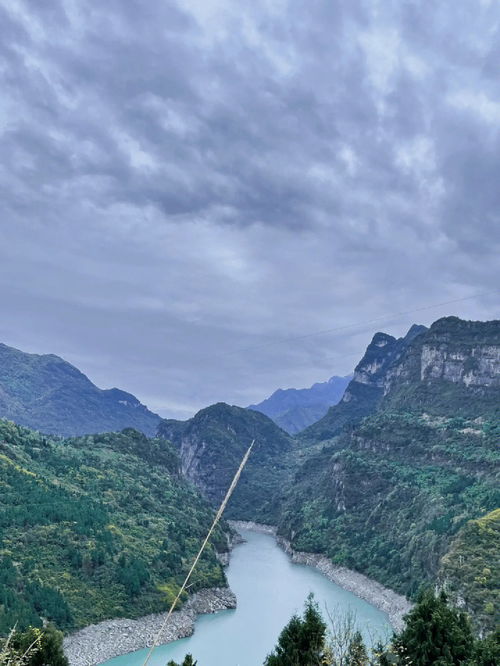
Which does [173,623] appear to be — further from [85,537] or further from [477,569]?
[477,569]

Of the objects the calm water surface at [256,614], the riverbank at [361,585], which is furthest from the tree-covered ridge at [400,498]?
the calm water surface at [256,614]

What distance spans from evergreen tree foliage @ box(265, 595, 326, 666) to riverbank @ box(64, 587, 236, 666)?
2317cm

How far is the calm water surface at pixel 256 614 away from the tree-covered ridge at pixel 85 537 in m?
4.09

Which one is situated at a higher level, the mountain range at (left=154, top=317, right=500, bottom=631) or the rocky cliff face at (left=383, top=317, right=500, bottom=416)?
the rocky cliff face at (left=383, top=317, right=500, bottom=416)

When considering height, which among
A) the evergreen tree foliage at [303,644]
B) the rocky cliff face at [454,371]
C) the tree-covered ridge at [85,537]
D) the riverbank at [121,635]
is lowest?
the riverbank at [121,635]

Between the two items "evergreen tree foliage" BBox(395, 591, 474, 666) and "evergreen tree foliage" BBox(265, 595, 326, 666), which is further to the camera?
"evergreen tree foliage" BBox(395, 591, 474, 666)

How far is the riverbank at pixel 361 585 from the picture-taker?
5594 centimetres

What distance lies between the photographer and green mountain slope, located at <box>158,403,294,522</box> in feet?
458

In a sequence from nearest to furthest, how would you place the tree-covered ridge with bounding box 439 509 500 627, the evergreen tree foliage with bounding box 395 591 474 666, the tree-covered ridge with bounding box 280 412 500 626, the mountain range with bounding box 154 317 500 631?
the evergreen tree foliage with bounding box 395 591 474 666, the tree-covered ridge with bounding box 439 509 500 627, the mountain range with bounding box 154 317 500 631, the tree-covered ridge with bounding box 280 412 500 626

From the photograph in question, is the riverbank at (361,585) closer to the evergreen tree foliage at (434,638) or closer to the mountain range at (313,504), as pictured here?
the mountain range at (313,504)

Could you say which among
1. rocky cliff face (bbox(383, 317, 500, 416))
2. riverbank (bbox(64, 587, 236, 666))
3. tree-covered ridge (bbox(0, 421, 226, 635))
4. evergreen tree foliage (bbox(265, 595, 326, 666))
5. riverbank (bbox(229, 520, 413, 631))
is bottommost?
riverbank (bbox(64, 587, 236, 666))

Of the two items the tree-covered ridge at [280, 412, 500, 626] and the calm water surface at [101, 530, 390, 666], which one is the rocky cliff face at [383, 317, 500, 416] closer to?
the tree-covered ridge at [280, 412, 500, 626]

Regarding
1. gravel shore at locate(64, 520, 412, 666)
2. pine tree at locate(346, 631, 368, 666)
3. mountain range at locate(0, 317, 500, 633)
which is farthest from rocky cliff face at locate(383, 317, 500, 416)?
pine tree at locate(346, 631, 368, 666)

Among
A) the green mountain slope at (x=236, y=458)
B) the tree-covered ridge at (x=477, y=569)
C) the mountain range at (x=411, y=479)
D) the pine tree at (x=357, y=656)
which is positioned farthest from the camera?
the green mountain slope at (x=236, y=458)
